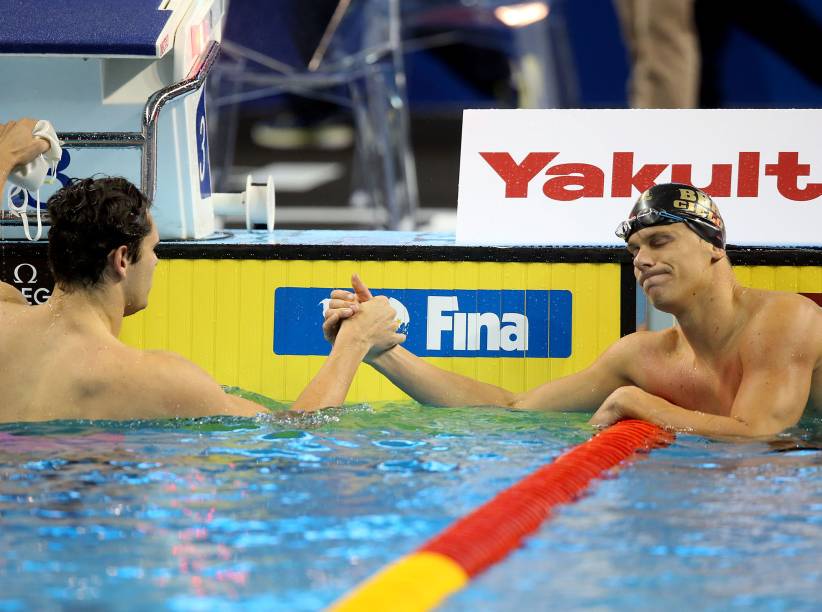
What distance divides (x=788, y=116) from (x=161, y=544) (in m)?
2.39

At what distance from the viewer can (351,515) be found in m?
2.25

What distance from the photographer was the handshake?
3.13 metres

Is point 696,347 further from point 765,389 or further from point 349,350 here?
point 349,350

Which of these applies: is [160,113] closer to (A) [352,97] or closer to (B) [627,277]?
(B) [627,277]

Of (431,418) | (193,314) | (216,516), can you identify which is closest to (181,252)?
(193,314)

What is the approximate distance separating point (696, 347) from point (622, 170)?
73 centimetres

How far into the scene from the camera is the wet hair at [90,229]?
2736 mm

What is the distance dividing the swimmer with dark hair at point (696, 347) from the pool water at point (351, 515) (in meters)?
0.10

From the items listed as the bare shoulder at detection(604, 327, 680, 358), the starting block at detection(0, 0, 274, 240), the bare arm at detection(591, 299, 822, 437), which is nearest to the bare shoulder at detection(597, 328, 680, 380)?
the bare shoulder at detection(604, 327, 680, 358)

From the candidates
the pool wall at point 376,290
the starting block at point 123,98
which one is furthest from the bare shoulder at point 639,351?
the starting block at point 123,98

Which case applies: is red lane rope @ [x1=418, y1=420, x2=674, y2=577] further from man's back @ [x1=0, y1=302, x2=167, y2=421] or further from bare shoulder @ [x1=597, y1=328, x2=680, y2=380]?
man's back @ [x1=0, y1=302, x2=167, y2=421]

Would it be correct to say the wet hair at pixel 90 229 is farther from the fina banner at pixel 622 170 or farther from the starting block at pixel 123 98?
the fina banner at pixel 622 170

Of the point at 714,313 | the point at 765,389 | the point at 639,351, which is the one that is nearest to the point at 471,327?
the point at 639,351

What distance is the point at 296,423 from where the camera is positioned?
292 cm
